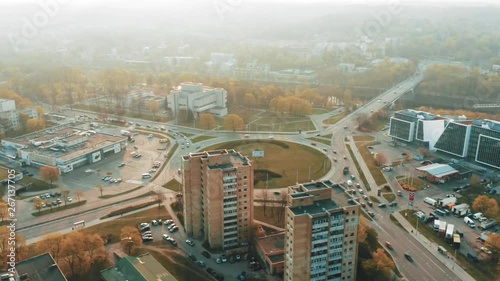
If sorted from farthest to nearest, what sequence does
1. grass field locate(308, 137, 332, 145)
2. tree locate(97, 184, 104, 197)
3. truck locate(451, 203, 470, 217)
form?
grass field locate(308, 137, 332, 145) → tree locate(97, 184, 104, 197) → truck locate(451, 203, 470, 217)

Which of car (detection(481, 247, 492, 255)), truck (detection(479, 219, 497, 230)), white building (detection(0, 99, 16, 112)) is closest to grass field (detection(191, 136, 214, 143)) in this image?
white building (detection(0, 99, 16, 112))

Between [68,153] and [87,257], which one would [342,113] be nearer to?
[68,153]

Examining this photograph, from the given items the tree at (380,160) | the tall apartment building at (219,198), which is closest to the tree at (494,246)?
the tall apartment building at (219,198)

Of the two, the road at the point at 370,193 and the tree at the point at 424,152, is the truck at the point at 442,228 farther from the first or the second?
the tree at the point at 424,152

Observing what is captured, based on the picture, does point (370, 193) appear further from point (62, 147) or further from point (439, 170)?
point (62, 147)

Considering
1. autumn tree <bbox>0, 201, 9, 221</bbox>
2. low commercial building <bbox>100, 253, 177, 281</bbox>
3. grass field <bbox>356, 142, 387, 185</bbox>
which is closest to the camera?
low commercial building <bbox>100, 253, 177, 281</bbox>

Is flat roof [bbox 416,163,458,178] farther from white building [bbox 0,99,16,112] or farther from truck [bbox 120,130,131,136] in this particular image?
white building [bbox 0,99,16,112]

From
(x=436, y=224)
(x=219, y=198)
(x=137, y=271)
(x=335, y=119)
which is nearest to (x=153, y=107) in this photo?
(x=335, y=119)
